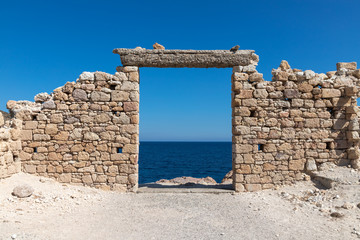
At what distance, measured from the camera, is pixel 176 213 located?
5.57 metres

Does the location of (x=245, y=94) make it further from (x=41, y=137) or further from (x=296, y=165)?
(x=41, y=137)

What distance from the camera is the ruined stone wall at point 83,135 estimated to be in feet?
23.2

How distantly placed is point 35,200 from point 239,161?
5.11 meters

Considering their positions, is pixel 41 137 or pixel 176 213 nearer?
pixel 176 213

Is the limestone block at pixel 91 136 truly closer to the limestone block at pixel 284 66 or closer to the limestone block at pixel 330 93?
the limestone block at pixel 284 66

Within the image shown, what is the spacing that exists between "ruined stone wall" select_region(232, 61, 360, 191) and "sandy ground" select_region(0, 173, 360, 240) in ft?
1.79

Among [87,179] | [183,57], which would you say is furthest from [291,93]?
[87,179]

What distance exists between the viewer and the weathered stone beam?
724 centimetres

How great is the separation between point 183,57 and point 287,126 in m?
3.54

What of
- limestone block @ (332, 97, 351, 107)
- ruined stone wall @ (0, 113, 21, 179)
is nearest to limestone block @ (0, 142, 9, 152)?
ruined stone wall @ (0, 113, 21, 179)

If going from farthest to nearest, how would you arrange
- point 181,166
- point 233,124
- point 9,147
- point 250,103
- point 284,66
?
point 181,166
point 284,66
point 233,124
point 250,103
point 9,147

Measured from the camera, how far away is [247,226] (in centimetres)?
481

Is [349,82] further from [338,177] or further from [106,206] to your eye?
[106,206]

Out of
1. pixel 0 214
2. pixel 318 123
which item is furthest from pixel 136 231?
pixel 318 123
